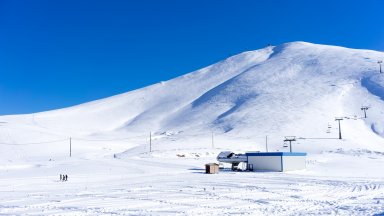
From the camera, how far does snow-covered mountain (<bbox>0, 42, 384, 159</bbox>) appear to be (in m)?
94.2

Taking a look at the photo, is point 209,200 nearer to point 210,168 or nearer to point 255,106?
point 210,168

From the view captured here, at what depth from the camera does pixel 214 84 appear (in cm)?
18000

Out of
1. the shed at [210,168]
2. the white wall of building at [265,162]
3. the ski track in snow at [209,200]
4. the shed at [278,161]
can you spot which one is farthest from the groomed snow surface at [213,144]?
the white wall of building at [265,162]

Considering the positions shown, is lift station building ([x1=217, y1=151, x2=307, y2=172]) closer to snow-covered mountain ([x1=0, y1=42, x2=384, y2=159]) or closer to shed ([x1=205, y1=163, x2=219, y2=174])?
shed ([x1=205, y1=163, x2=219, y2=174])

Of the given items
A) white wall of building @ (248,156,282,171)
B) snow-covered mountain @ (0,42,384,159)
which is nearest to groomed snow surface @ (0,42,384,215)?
snow-covered mountain @ (0,42,384,159)

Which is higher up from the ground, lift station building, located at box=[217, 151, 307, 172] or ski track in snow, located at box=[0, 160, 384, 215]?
lift station building, located at box=[217, 151, 307, 172]

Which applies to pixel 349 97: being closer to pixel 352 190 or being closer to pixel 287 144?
pixel 287 144

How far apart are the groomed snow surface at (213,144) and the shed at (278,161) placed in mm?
1360

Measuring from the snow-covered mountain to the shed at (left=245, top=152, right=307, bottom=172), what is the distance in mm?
31274

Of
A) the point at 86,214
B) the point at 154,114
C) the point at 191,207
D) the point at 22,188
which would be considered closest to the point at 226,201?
the point at 191,207

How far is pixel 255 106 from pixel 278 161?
245 ft

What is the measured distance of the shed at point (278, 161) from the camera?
41.2 m

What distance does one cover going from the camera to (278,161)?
4134 cm

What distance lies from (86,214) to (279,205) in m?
7.49
